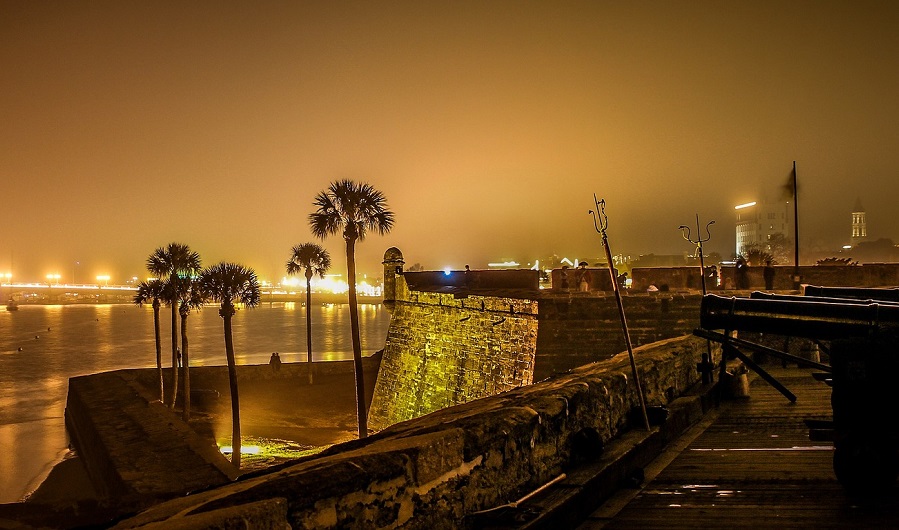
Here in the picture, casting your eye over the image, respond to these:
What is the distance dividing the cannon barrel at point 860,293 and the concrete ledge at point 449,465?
264 centimetres

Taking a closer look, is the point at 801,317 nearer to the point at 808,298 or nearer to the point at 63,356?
the point at 808,298

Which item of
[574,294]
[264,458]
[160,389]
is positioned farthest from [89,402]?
[574,294]

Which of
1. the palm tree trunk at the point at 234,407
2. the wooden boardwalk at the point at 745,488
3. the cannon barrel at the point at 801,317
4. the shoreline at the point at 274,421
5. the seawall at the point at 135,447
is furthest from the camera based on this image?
the shoreline at the point at 274,421

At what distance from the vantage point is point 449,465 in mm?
3197

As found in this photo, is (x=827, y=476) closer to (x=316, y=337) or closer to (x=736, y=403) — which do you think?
(x=736, y=403)

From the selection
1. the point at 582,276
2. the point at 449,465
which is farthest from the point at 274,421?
the point at 449,465

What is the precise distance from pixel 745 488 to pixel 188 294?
98.7 ft

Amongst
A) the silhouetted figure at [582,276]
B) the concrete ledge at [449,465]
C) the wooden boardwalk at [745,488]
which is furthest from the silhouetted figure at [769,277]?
the concrete ledge at [449,465]

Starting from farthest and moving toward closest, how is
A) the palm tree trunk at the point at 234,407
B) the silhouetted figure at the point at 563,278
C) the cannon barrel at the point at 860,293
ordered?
the silhouetted figure at the point at 563,278
the palm tree trunk at the point at 234,407
the cannon barrel at the point at 860,293

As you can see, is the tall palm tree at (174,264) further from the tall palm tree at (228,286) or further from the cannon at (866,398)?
the cannon at (866,398)

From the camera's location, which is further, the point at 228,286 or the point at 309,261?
the point at 309,261

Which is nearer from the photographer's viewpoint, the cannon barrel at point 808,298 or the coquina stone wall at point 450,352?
the cannon barrel at point 808,298

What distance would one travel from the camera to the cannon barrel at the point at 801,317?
417cm

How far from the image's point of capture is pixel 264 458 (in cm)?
2092
